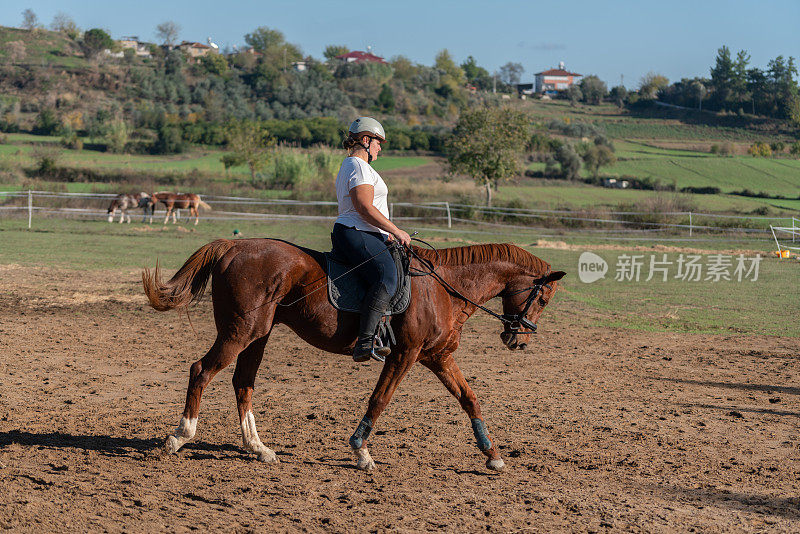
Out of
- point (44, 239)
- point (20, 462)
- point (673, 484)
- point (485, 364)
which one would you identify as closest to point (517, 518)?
point (673, 484)

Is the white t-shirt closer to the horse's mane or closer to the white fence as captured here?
the horse's mane

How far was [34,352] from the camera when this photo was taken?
8.88 meters

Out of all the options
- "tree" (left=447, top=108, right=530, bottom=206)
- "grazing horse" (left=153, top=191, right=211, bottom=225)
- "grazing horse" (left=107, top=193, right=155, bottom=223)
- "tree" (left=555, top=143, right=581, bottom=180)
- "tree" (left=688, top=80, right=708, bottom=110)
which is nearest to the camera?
"grazing horse" (left=107, top=193, right=155, bottom=223)

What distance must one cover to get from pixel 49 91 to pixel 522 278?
103 metres

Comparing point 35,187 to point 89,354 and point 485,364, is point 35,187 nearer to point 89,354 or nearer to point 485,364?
point 89,354

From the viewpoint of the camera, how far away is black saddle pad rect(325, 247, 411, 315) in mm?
5258

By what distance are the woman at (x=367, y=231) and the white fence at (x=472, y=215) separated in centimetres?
2467

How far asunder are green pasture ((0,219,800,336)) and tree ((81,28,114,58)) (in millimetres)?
107258

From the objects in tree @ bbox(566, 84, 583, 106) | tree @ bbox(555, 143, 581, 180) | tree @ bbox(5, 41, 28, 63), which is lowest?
tree @ bbox(555, 143, 581, 180)

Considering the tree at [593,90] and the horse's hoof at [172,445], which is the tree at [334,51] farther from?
the horse's hoof at [172,445]

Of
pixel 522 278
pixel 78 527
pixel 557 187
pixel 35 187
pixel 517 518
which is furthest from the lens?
pixel 557 187

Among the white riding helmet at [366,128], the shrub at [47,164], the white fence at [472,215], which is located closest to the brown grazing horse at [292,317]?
the white riding helmet at [366,128]

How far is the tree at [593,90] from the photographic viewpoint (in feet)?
373

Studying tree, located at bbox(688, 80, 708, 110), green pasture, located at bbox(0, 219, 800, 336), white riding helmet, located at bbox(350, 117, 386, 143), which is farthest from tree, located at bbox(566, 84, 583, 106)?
white riding helmet, located at bbox(350, 117, 386, 143)
